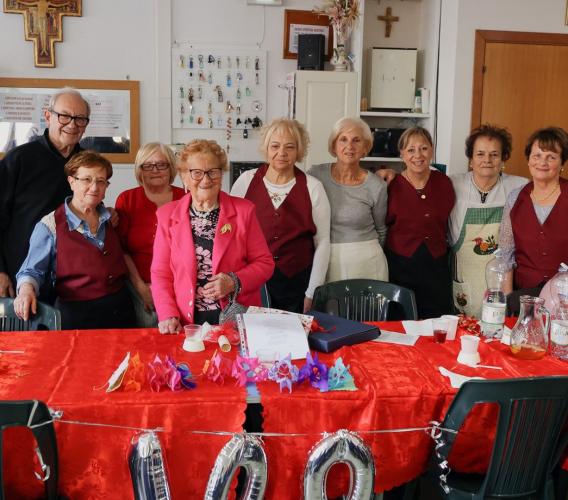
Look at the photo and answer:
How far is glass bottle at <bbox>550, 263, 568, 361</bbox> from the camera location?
6.86 feet

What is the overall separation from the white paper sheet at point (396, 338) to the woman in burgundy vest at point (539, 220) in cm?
76

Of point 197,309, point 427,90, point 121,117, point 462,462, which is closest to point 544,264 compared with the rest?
point 462,462

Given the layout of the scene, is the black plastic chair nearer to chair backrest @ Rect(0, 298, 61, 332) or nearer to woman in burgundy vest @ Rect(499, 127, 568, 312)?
chair backrest @ Rect(0, 298, 61, 332)

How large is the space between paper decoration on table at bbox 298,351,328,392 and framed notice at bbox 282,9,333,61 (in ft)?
12.1

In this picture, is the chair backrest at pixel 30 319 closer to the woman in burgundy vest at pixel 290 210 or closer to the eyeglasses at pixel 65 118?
the eyeglasses at pixel 65 118

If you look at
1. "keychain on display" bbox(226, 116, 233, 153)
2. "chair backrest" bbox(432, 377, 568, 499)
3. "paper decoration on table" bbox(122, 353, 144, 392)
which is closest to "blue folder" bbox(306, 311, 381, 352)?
"chair backrest" bbox(432, 377, 568, 499)

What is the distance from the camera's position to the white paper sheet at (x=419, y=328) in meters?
2.30

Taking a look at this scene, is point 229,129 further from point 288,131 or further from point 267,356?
point 267,356

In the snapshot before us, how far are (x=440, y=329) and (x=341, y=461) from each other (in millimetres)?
792

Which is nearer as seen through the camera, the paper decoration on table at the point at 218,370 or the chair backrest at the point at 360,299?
the paper decoration on table at the point at 218,370

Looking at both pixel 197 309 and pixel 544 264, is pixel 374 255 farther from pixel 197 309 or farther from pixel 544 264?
pixel 197 309

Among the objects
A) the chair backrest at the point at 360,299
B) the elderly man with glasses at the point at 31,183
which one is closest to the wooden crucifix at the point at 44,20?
the elderly man with glasses at the point at 31,183

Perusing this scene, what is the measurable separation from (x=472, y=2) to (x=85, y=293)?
331 cm

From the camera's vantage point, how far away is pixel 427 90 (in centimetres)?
477
